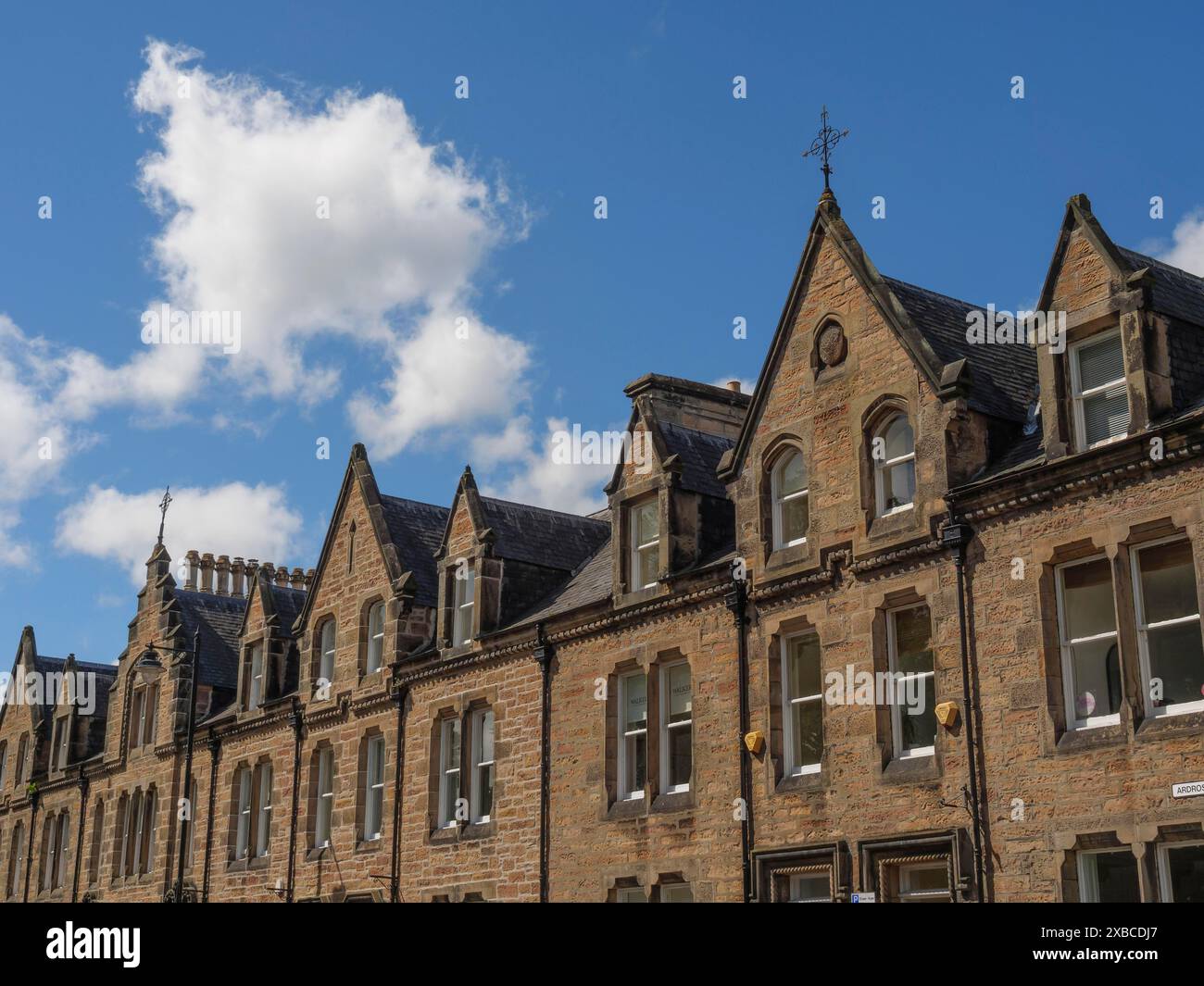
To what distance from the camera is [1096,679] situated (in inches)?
698

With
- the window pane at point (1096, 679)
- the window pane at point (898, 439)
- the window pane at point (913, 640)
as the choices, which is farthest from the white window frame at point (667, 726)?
the window pane at point (1096, 679)

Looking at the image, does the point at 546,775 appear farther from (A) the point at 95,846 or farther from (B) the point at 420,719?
(A) the point at 95,846

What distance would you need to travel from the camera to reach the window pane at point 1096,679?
17.5 metres

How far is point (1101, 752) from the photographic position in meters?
17.0

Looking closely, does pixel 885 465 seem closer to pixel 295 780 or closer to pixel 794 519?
pixel 794 519

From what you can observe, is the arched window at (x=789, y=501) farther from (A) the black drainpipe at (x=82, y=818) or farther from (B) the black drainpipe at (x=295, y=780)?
(A) the black drainpipe at (x=82, y=818)

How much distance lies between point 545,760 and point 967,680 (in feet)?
32.9

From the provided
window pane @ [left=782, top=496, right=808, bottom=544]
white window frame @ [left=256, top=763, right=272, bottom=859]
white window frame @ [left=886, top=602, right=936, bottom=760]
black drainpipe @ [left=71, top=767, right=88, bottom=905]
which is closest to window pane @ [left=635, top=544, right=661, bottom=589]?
window pane @ [left=782, top=496, right=808, bottom=544]

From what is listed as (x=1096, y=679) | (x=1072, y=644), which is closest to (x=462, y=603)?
(x=1072, y=644)

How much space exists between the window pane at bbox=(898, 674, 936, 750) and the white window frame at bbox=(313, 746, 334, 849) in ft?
55.6

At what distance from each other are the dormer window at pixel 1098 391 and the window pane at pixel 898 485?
281cm

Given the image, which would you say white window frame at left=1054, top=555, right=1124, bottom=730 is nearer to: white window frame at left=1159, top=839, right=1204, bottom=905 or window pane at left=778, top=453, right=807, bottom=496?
white window frame at left=1159, top=839, right=1204, bottom=905
